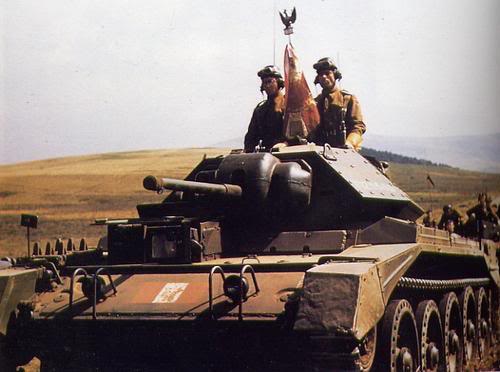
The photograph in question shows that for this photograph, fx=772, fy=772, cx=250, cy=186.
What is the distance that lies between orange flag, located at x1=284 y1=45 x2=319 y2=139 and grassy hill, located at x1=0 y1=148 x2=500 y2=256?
40.0ft

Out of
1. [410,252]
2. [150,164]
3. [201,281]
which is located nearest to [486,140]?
[410,252]

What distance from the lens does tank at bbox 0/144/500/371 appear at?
6.43 metres

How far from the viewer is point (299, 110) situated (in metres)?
10.9

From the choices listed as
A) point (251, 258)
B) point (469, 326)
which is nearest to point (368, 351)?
point (251, 258)

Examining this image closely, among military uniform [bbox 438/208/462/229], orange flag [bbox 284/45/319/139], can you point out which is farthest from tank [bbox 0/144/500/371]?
military uniform [bbox 438/208/462/229]

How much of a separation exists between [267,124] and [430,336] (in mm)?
3813

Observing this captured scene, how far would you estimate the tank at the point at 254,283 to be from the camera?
643 centimetres

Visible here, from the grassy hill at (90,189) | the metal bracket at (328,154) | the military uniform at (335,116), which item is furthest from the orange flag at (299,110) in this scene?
the grassy hill at (90,189)

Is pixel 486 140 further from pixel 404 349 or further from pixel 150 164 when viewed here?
pixel 150 164

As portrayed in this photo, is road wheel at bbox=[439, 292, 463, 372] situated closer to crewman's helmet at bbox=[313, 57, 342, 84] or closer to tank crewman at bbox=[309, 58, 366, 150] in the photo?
tank crewman at bbox=[309, 58, 366, 150]

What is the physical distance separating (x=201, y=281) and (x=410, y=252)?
80.3 inches

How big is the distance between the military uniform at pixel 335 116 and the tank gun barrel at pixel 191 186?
2741 mm

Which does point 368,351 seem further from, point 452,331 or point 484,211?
point 484,211

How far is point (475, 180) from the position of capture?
23.0 meters
